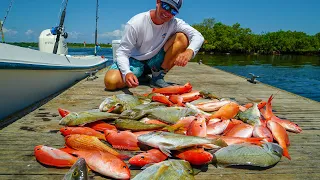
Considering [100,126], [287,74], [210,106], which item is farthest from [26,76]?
[287,74]

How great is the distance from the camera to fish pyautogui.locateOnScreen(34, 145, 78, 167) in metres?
1.72

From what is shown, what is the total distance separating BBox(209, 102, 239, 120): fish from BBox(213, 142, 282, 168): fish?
0.76 m

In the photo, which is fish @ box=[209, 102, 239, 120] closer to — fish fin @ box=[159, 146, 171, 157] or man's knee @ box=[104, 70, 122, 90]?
fish fin @ box=[159, 146, 171, 157]

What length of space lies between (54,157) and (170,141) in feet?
2.66

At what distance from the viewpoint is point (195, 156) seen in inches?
66.9

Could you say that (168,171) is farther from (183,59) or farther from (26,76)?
(26,76)

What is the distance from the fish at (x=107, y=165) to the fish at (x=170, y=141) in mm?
302

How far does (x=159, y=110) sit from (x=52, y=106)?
5.44 feet

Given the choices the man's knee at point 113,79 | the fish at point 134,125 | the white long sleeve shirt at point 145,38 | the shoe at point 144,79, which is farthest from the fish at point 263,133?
the shoe at point 144,79

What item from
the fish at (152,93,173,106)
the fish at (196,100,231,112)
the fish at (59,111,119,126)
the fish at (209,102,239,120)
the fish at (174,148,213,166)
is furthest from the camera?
the fish at (152,93,173,106)

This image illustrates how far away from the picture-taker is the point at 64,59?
6469 millimetres

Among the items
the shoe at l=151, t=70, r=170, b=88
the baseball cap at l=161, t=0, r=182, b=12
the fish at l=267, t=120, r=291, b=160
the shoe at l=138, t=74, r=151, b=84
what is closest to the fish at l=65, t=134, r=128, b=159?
the fish at l=267, t=120, r=291, b=160

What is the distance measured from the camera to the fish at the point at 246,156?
177 cm

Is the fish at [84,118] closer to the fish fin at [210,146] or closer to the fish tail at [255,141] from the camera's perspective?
the fish fin at [210,146]
